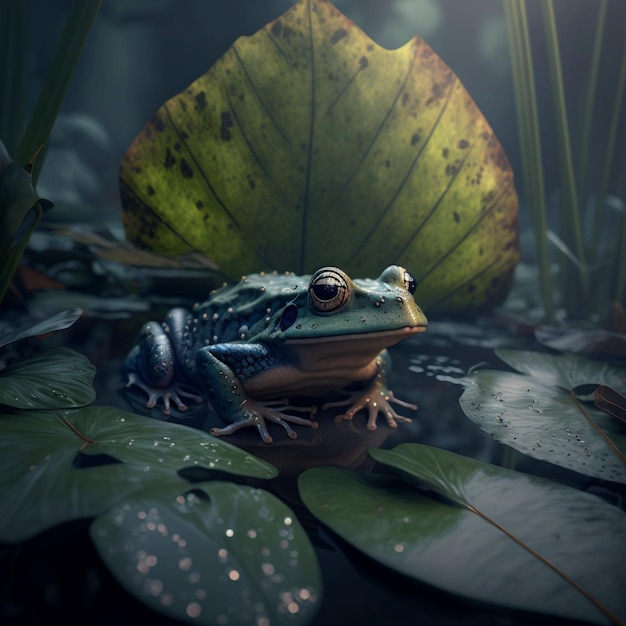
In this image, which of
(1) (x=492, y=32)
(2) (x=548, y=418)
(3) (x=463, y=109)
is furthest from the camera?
(1) (x=492, y=32)

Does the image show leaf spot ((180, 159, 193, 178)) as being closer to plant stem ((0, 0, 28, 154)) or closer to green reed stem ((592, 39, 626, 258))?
plant stem ((0, 0, 28, 154))

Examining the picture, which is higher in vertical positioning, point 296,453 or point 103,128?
point 103,128

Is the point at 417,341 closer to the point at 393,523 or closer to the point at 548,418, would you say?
the point at 548,418

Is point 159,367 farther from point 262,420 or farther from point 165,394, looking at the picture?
point 262,420

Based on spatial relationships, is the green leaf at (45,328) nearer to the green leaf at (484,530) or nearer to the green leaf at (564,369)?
the green leaf at (484,530)

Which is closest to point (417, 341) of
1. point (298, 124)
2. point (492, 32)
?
point (298, 124)

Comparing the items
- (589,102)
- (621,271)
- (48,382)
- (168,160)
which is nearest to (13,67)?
(168,160)

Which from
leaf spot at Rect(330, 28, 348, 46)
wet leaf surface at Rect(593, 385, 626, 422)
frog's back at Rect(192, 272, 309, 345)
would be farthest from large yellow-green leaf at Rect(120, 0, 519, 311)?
wet leaf surface at Rect(593, 385, 626, 422)
